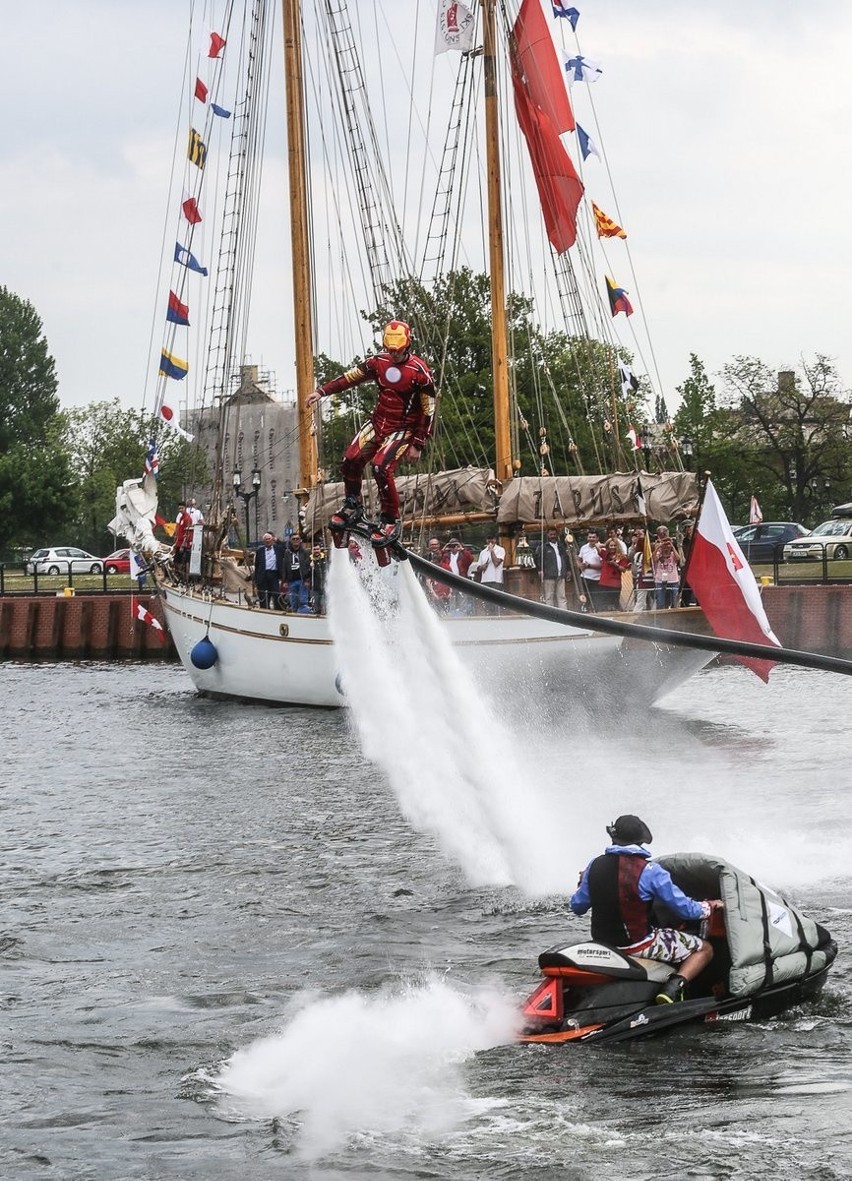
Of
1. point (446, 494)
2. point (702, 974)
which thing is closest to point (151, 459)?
point (446, 494)

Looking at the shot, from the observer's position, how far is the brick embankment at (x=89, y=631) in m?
57.9

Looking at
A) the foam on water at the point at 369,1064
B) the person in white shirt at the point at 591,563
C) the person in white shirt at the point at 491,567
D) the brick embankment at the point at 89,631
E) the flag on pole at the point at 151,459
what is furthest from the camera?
the brick embankment at the point at 89,631

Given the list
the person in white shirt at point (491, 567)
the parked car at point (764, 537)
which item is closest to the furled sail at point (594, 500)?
the person in white shirt at point (491, 567)

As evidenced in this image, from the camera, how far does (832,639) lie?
4766cm

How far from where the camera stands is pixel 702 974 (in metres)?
14.5

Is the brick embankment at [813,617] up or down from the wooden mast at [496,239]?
down

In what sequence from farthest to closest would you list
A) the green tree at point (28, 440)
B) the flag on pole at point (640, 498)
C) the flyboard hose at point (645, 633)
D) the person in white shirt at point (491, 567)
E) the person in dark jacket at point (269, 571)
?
the green tree at point (28, 440) → the person in dark jacket at point (269, 571) → the flag on pole at point (640, 498) → the person in white shirt at point (491, 567) → the flyboard hose at point (645, 633)

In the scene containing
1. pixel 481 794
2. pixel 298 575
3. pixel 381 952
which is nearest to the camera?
pixel 381 952

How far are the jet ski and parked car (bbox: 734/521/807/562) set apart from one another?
159ft

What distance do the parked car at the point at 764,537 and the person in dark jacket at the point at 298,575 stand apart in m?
27.9

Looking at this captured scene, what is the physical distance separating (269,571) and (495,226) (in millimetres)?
10726

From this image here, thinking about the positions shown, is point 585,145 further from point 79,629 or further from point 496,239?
point 79,629

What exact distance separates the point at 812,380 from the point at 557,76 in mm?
50678

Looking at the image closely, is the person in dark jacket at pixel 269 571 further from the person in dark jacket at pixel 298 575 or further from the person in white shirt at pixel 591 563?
the person in white shirt at pixel 591 563
